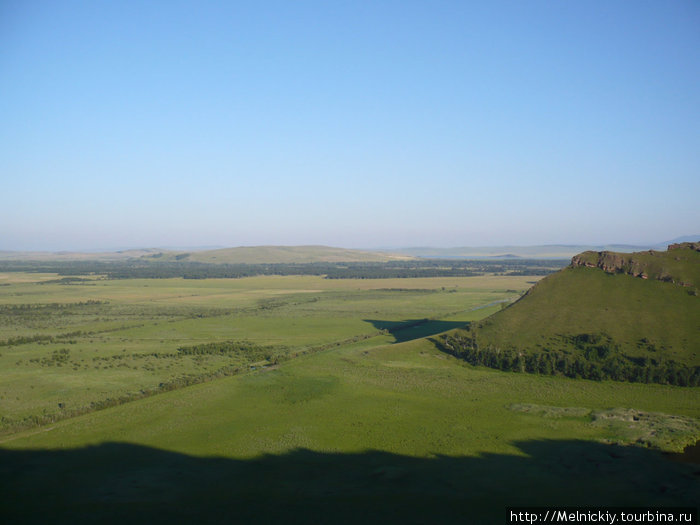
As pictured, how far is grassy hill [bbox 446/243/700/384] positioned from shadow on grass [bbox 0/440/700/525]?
25.7 metres

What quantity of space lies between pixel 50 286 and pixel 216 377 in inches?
6094

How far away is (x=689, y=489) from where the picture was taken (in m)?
28.1

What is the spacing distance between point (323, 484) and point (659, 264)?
64008 millimetres

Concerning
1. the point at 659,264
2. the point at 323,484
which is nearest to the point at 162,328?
the point at 323,484

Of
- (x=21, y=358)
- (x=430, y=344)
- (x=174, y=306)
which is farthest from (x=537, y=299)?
(x=174, y=306)

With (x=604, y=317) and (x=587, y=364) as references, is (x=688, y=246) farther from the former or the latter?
(x=587, y=364)

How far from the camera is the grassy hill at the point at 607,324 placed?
58.8 m

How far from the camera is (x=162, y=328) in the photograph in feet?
314

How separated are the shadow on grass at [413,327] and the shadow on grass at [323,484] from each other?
49474mm

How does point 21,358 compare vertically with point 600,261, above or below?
below

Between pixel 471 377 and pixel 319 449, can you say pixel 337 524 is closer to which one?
pixel 319 449

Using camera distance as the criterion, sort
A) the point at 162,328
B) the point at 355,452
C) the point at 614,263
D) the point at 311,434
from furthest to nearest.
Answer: the point at 162,328 → the point at 614,263 → the point at 311,434 → the point at 355,452

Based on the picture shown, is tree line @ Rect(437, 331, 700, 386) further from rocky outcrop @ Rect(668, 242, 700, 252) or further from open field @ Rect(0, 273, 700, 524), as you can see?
rocky outcrop @ Rect(668, 242, 700, 252)

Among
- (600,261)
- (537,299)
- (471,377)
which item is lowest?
(471,377)
